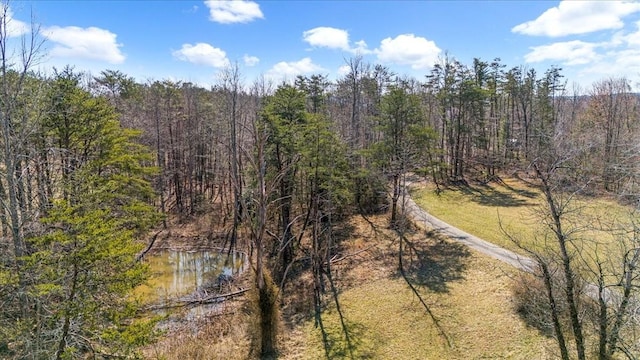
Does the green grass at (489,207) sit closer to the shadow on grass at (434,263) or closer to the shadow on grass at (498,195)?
the shadow on grass at (498,195)

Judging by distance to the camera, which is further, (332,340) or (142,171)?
(142,171)

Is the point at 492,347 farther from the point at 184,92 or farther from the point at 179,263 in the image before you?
the point at 184,92

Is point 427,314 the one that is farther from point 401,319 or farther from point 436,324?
point 401,319

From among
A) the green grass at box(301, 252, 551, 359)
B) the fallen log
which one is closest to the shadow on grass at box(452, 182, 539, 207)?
the green grass at box(301, 252, 551, 359)

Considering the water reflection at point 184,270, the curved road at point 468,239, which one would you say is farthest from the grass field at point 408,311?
the water reflection at point 184,270

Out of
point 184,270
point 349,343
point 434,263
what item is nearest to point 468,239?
point 434,263

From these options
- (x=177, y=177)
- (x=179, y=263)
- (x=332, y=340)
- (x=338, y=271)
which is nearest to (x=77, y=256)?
(x=332, y=340)
